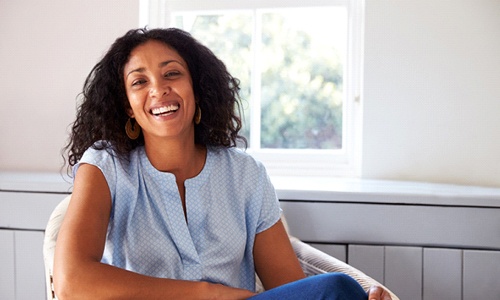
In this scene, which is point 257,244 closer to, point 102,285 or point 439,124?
point 102,285

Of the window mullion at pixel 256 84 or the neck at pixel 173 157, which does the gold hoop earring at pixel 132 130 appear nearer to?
the neck at pixel 173 157

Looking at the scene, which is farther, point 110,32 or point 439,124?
point 110,32

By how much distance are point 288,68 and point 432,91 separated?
56cm

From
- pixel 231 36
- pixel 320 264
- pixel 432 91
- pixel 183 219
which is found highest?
pixel 231 36

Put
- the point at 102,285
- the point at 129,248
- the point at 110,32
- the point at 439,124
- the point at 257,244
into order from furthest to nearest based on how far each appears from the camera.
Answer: the point at 110,32 → the point at 439,124 → the point at 257,244 → the point at 129,248 → the point at 102,285

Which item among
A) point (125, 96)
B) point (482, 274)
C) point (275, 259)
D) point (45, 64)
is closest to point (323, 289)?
point (275, 259)

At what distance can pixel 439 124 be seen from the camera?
7.20 feet

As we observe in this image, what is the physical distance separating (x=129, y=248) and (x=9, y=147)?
1.22 meters

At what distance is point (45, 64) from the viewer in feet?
8.00

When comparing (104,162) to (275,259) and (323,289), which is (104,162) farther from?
(323,289)

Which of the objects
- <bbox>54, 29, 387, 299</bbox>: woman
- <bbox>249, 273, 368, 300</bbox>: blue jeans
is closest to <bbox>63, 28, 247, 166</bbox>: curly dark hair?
<bbox>54, 29, 387, 299</bbox>: woman

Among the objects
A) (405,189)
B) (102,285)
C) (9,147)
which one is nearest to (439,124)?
(405,189)

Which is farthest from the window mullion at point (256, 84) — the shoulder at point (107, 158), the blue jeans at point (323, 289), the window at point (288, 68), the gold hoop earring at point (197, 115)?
the blue jeans at point (323, 289)

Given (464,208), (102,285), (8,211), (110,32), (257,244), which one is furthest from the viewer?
(110,32)
